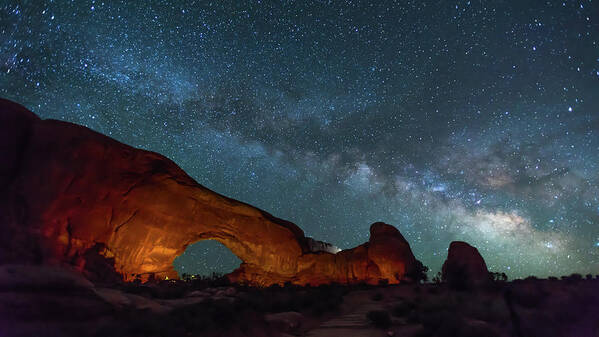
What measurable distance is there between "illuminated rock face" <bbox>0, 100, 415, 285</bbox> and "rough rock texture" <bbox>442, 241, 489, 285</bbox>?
6.60 metres

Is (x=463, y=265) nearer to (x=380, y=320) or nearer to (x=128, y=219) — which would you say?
(x=380, y=320)

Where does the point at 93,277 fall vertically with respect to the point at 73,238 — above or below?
below

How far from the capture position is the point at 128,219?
20.5m

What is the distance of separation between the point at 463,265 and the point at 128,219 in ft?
77.1

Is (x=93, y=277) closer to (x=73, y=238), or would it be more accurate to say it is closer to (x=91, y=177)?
(x=73, y=238)

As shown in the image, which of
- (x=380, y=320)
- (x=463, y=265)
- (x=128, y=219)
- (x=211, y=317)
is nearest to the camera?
(x=211, y=317)

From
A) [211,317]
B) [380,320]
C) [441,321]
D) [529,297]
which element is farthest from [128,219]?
[529,297]

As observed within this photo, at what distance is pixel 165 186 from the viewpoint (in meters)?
22.1

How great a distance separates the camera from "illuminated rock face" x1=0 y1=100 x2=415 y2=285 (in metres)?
14.4

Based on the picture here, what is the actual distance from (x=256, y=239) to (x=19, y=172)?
17730 mm

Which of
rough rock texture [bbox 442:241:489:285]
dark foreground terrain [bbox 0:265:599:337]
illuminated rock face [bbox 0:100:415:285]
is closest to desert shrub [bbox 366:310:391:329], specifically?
dark foreground terrain [bbox 0:265:599:337]

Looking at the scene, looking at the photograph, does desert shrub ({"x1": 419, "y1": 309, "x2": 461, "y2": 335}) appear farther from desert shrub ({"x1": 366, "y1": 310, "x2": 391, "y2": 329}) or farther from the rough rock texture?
the rough rock texture

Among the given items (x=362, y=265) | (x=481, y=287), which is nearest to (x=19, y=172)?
(x=481, y=287)

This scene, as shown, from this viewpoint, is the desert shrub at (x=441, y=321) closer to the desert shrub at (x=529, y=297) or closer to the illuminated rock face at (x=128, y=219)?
the desert shrub at (x=529, y=297)
